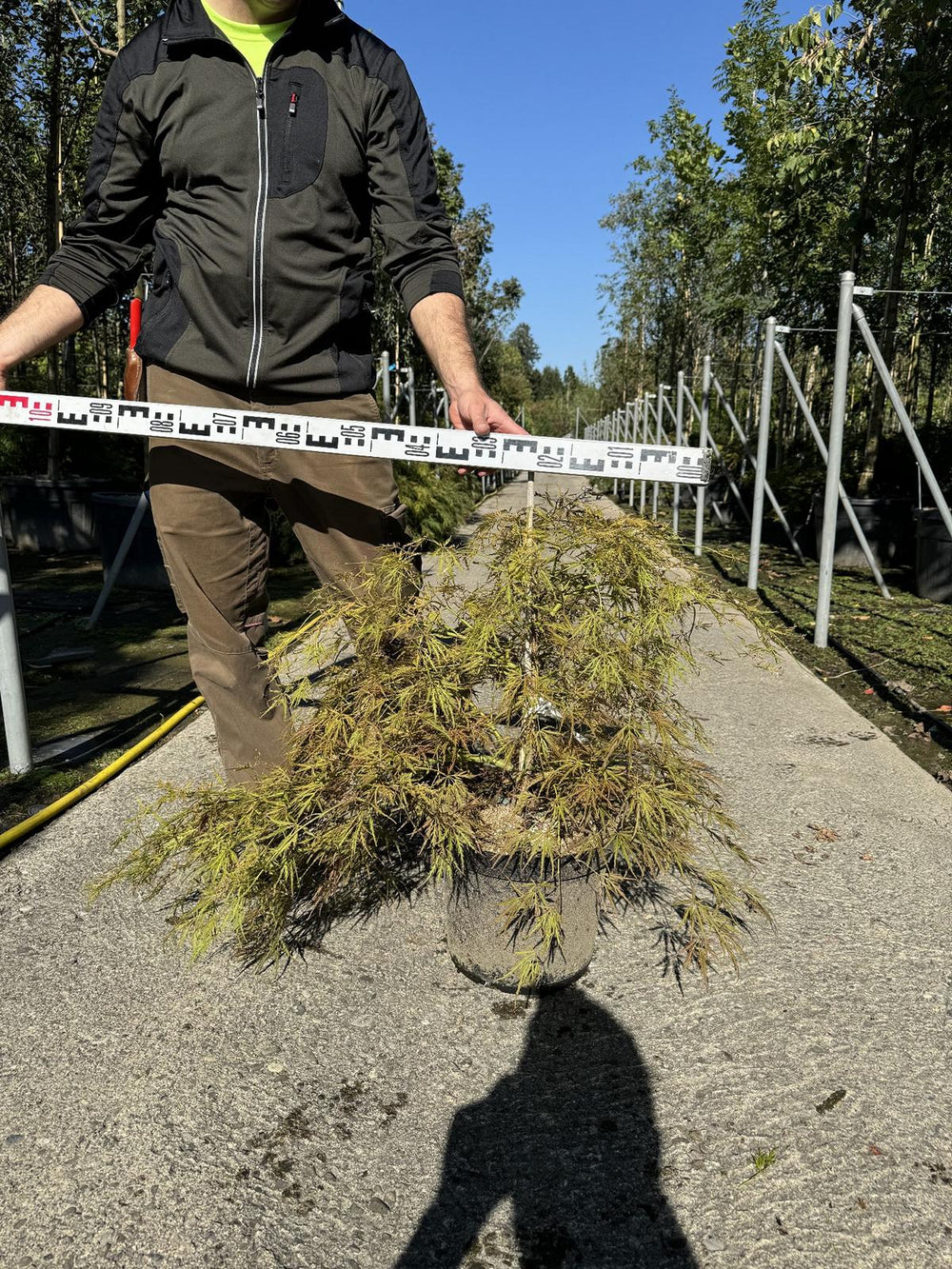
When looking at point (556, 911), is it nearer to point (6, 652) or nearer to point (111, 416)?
point (111, 416)

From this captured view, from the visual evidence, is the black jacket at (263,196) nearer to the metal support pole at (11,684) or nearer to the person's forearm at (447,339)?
the person's forearm at (447,339)

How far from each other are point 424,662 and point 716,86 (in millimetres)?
15667

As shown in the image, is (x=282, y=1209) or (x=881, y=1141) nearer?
(x=282, y=1209)

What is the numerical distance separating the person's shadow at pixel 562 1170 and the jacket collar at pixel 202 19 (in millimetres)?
2546

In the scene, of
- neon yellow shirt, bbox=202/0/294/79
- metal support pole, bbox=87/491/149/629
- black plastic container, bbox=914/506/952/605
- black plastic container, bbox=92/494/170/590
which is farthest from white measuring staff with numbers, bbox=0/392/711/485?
black plastic container, bbox=914/506/952/605

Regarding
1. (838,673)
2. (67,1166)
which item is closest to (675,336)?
(838,673)

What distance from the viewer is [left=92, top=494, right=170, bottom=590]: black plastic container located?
663cm

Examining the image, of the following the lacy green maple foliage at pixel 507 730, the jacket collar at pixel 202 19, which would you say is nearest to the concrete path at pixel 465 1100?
the lacy green maple foliage at pixel 507 730

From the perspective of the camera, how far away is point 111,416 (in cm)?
248

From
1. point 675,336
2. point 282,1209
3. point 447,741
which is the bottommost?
point 282,1209

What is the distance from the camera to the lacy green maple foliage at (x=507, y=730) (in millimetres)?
1968

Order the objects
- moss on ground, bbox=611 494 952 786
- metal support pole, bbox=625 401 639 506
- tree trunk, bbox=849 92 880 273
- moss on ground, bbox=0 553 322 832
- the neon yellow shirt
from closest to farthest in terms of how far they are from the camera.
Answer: the neon yellow shirt, moss on ground, bbox=0 553 322 832, moss on ground, bbox=611 494 952 786, tree trunk, bbox=849 92 880 273, metal support pole, bbox=625 401 639 506

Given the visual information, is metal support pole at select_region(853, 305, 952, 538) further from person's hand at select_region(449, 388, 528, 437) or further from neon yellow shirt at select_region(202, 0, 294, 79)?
neon yellow shirt at select_region(202, 0, 294, 79)

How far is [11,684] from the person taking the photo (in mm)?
3238
